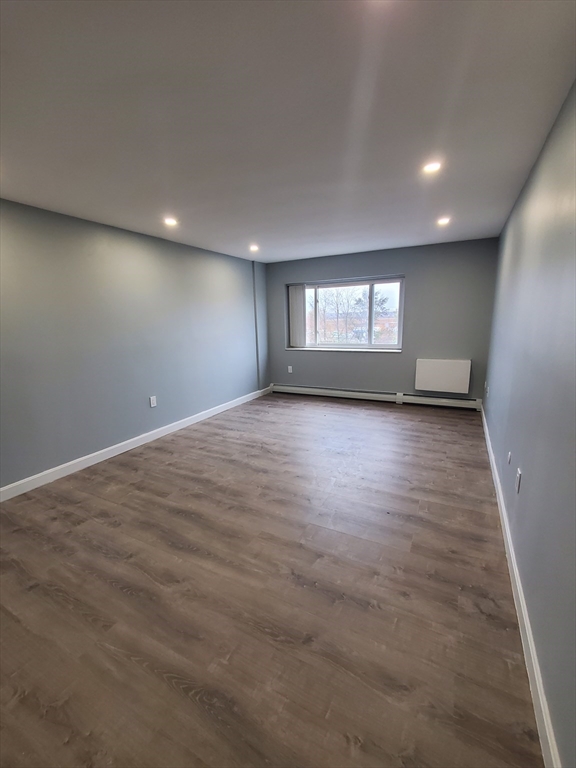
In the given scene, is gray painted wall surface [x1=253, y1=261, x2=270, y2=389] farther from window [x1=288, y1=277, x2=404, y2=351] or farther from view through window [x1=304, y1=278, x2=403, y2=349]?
view through window [x1=304, y1=278, x2=403, y2=349]

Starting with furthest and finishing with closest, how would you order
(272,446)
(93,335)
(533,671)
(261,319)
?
(261,319) → (272,446) → (93,335) → (533,671)

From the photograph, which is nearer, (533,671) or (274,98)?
(533,671)

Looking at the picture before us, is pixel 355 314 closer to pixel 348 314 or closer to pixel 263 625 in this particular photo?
pixel 348 314

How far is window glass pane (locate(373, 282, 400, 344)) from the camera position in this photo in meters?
5.11

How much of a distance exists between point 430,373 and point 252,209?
3.41 metres

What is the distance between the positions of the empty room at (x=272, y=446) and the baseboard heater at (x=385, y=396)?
110cm

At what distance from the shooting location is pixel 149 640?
146cm

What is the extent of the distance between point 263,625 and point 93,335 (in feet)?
9.78

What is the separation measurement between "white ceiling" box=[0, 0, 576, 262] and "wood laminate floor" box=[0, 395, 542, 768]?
233cm

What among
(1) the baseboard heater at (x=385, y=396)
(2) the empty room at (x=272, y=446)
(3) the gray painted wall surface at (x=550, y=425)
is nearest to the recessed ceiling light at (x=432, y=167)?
(2) the empty room at (x=272, y=446)

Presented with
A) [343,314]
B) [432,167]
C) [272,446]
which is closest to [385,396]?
[343,314]

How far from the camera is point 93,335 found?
324 centimetres

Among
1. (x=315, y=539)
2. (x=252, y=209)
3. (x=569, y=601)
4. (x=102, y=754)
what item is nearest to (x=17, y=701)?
(x=102, y=754)

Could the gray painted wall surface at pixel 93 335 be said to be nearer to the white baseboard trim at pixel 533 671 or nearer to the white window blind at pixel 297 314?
the white window blind at pixel 297 314
